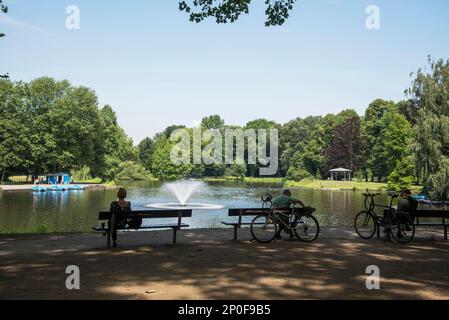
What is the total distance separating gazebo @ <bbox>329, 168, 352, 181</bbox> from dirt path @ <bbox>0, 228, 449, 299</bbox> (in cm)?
7384

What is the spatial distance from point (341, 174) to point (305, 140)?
55.8 ft

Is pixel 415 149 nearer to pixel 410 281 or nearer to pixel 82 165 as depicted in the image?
pixel 410 281

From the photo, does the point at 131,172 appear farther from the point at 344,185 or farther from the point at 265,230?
the point at 265,230

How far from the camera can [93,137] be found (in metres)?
73.0

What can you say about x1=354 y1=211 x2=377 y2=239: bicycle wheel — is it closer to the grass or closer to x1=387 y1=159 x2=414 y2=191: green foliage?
x1=387 y1=159 x2=414 y2=191: green foliage

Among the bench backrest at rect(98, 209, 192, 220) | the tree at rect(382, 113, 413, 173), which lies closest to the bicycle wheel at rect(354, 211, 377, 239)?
the bench backrest at rect(98, 209, 192, 220)

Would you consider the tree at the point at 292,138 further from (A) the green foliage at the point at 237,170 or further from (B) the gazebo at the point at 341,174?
(B) the gazebo at the point at 341,174

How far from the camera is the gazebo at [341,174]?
83812 mm

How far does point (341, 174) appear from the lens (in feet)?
292

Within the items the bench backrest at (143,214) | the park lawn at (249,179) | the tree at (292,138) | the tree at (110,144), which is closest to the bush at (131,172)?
the tree at (110,144)

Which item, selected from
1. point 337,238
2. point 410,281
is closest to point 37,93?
point 337,238

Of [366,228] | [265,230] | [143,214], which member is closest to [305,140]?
[366,228]

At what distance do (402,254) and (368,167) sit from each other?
2850 inches

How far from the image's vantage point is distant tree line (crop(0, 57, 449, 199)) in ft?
122
